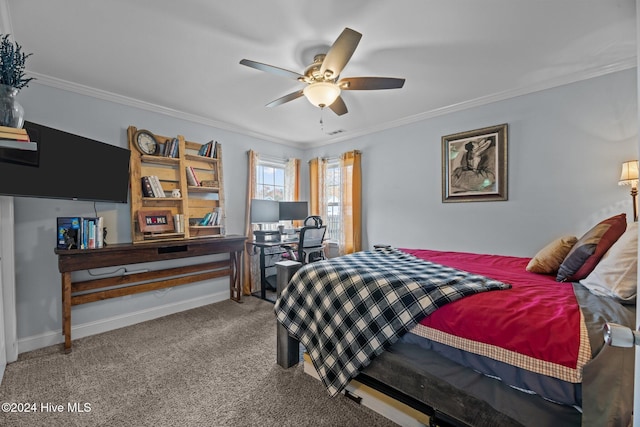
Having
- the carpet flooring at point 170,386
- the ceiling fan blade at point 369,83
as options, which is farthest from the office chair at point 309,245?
the ceiling fan blade at point 369,83

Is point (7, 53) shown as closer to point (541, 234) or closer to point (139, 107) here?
point (139, 107)

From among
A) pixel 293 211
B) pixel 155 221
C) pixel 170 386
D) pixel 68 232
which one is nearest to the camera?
pixel 170 386

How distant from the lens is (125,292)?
2.85 meters

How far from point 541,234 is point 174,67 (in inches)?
145

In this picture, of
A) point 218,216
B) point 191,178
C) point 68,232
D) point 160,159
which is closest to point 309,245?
point 218,216

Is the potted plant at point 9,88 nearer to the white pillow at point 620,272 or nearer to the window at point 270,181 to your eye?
the white pillow at point 620,272

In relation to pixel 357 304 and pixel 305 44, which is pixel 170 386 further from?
pixel 305 44

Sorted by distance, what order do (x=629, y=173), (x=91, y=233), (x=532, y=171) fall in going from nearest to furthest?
1. (x=629, y=173)
2. (x=91, y=233)
3. (x=532, y=171)

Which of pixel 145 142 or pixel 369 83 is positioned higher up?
pixel 369 83

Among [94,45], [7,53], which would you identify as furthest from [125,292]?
[7,53]

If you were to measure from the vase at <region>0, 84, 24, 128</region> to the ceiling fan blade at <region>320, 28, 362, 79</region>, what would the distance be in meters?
1.48

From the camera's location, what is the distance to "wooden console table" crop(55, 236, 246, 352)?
2361 millimetres

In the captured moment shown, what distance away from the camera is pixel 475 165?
309 centimetres

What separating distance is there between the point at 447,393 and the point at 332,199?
11.3 ft
